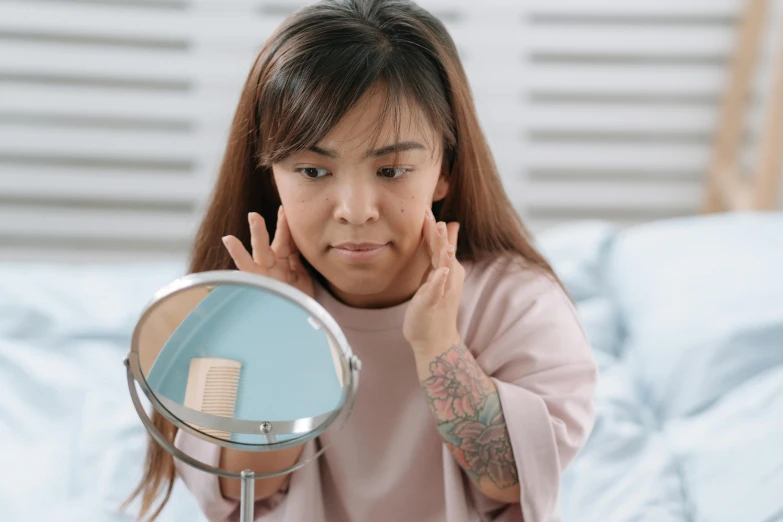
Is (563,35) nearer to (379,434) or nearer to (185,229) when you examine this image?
(185,229)

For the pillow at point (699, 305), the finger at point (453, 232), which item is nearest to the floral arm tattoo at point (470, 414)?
the finger at point (453, 232)

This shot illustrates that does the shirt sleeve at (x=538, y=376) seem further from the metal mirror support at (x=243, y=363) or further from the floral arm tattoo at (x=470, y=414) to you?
the metal mirror support at (x=243, y=363)

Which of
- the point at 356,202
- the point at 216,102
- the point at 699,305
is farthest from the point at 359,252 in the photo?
the point at 216,102

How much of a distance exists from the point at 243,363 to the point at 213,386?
0.04 m

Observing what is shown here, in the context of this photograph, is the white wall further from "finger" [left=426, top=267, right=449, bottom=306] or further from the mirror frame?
the mirror frame

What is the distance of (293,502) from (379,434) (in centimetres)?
12

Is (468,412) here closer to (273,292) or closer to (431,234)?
(431,234)

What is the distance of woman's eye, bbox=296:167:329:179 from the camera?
3.16 feet

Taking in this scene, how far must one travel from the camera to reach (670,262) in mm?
1814

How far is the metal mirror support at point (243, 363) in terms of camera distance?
0.70 metres

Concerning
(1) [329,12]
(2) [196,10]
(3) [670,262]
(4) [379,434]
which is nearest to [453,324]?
(4) [379,434]

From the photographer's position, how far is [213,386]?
77 centimetres

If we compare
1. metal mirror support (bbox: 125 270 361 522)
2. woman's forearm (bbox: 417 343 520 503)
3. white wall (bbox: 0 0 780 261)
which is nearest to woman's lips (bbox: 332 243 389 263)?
woman's forearm (bbox: 417 343 520 503)

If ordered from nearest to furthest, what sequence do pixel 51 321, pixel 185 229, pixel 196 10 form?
pixel 51 321 < pixel 196 10 < pixel 185 229
